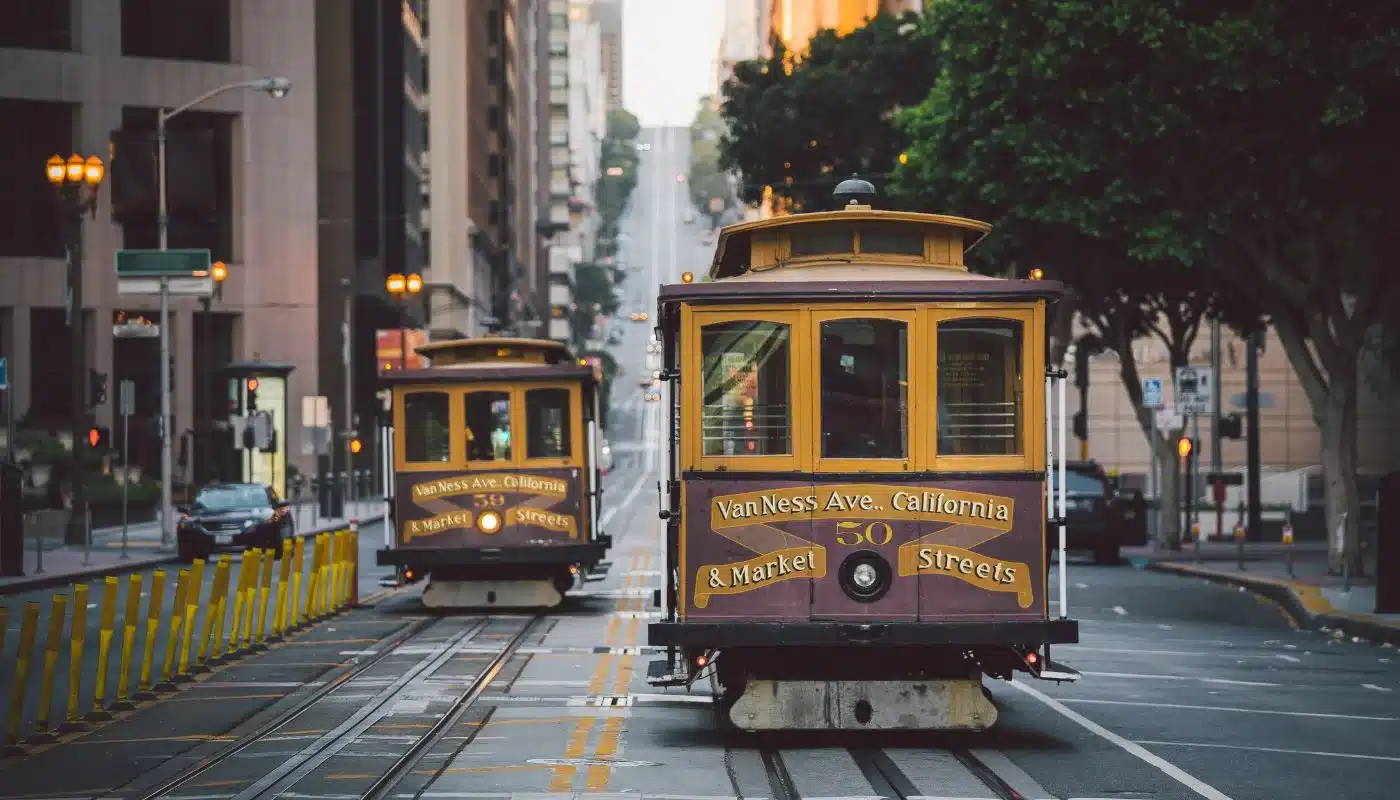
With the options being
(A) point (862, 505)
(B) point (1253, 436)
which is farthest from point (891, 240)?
(B) point (1253, 436)

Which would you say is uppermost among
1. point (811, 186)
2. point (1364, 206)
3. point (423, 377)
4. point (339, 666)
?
point (811, 186)

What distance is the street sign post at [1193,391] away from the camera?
40094 millimetres

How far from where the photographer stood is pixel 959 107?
1468 inches

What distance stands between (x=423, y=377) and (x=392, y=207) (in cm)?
6713

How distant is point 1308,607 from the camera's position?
2792 cm

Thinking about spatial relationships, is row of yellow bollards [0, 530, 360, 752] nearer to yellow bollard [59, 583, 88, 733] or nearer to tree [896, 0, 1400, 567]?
yellow bollard [59, 583, 88, 733]

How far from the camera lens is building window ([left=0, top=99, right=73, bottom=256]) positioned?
6994cm

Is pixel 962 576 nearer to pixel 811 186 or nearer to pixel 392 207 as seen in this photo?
pixel 811 186

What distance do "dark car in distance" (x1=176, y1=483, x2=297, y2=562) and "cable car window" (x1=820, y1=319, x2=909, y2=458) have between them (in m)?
29.6

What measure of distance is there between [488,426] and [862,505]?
12.8m

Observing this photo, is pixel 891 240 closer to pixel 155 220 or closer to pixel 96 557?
pixel 96 557

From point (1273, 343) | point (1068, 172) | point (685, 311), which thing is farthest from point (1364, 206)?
point (1273, 343)

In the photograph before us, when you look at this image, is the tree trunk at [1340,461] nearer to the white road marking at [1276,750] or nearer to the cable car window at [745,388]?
the white road marking at [1276,750]

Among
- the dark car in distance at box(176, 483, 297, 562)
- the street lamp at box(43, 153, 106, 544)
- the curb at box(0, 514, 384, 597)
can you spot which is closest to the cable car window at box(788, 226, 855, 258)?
the curb at box(0, 514, 384, 597)
